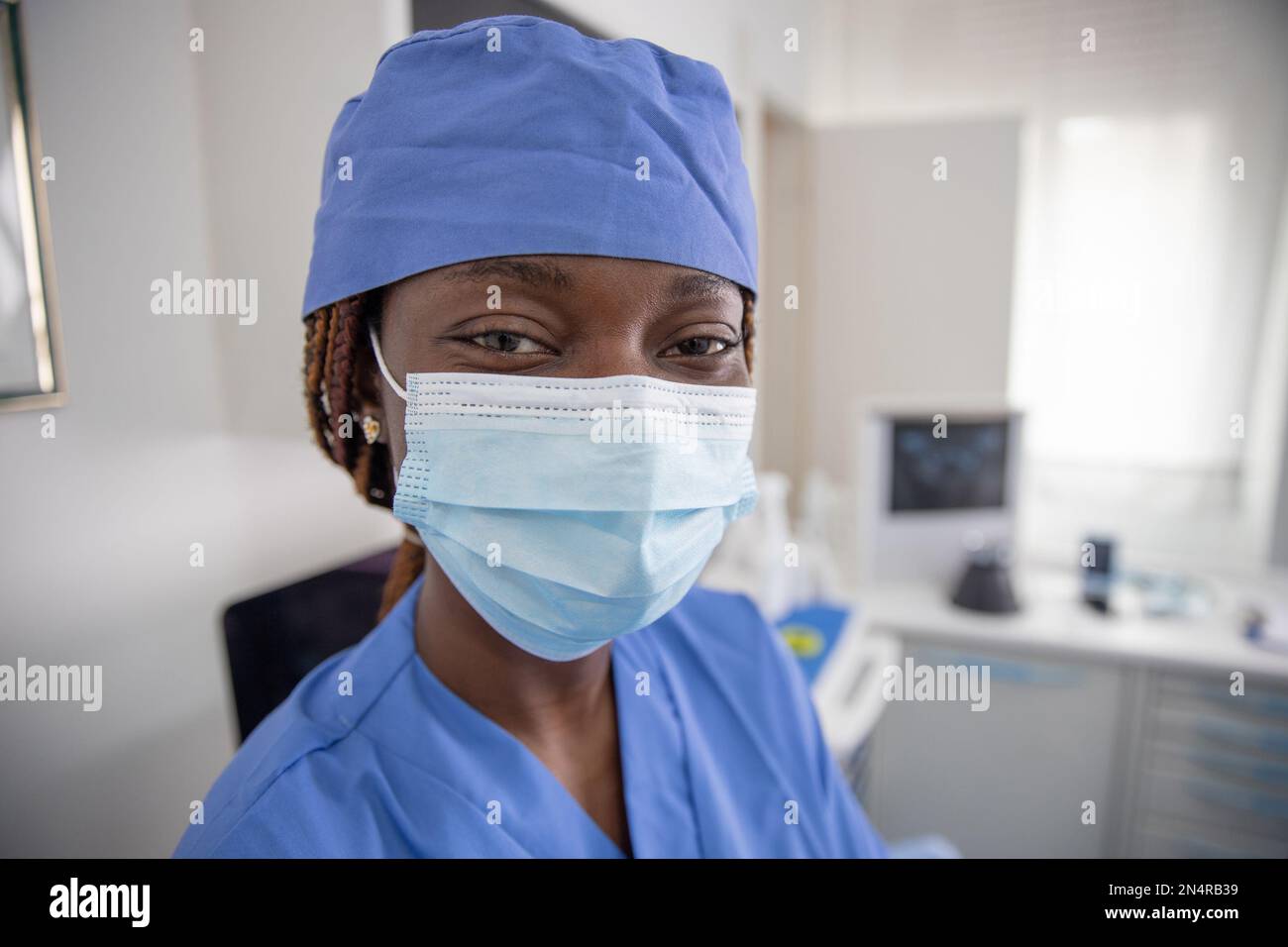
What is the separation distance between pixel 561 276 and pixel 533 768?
1.39 ft

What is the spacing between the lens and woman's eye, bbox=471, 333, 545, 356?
0.51 metres

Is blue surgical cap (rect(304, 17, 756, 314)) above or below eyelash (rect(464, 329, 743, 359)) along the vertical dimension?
above

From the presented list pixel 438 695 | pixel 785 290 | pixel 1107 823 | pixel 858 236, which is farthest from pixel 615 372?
pixel 1107 823

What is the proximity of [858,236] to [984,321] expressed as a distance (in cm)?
33

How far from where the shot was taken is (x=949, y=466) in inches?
82.5

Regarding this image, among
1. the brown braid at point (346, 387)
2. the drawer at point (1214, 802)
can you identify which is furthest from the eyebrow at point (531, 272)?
the drawer at point (1214, 802)

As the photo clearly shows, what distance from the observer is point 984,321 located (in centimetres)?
156

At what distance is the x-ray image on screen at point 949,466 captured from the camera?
2.05 m

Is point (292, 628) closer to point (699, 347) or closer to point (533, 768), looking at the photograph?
point (533, 768)

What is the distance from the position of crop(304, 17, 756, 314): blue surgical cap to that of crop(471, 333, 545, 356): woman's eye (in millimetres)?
56

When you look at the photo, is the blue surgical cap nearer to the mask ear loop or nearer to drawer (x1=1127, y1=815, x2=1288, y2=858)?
the mask ear loop

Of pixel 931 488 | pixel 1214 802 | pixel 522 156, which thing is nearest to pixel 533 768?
pixel 522 156

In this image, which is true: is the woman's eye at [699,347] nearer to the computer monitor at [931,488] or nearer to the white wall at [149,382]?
the white wall at [149,382]

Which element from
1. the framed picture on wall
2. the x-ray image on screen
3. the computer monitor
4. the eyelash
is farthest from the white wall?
the x-ray image on screen
